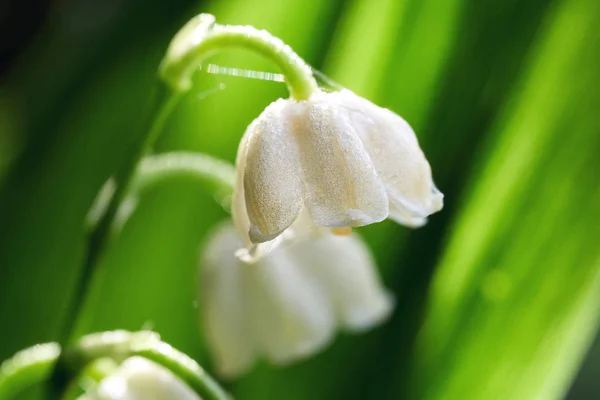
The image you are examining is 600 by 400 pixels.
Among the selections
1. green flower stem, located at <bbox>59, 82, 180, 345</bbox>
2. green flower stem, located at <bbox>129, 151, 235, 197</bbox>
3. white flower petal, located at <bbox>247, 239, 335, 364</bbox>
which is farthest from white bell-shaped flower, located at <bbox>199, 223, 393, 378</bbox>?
green flower stem, located at <bbox>59, 82, 180, 345</bbox>

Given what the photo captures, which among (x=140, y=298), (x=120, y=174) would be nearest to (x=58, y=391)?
(x=120, y=174)

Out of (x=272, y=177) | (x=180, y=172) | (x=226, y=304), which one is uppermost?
(x=272, y=177)

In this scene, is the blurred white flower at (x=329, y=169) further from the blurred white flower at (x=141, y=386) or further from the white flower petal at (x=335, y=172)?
the blurred white flower at (x=141, y=386)

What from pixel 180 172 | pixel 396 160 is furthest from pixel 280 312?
pixel 396 160

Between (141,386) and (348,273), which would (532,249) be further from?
(141,386)

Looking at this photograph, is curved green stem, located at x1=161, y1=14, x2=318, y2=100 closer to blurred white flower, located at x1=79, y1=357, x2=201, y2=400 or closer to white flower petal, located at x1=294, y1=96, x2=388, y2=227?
white flower petal, located at x1=294, y1=96, x2=388, y2=227
